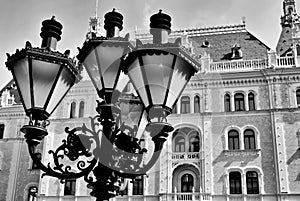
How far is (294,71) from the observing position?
2353cm

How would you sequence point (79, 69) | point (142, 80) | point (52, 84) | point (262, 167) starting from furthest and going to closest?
point (262, 167), point (79, 69), point (52, 84), point (142, 80)

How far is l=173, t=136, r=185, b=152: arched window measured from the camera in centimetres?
2358

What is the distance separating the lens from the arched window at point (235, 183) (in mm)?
22156

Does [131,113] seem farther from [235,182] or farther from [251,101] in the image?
[251,101]

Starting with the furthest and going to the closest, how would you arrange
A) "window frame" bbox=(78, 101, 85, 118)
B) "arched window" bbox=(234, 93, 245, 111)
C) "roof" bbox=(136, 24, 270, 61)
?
"roof" bbox=(136, 24, 270, 61) < "window frame" bbox=(78, 101, 85, 118) < "arched window" bbox=(234, 93, 245, 111)

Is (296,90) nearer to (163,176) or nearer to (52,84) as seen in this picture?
(163,176)

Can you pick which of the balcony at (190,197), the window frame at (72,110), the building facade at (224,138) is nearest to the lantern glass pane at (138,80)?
the building facade at (224,138)

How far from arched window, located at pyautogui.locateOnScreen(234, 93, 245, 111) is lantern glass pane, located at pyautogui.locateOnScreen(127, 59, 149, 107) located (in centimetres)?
2009

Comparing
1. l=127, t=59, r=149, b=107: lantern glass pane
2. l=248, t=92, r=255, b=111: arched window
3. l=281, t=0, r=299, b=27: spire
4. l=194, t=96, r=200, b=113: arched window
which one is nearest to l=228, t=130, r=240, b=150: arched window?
l=248, t=92, r=255, b=111: arched window

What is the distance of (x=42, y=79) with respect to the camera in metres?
4.50

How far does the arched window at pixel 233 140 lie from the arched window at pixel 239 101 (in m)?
1.42

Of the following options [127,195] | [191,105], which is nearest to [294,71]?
[191,105]

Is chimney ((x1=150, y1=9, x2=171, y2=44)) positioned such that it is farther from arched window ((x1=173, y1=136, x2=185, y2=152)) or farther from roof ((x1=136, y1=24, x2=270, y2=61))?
roof ((x1=136, y1=24, x2=270, y2=61))

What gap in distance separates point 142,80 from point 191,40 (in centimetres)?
2495
